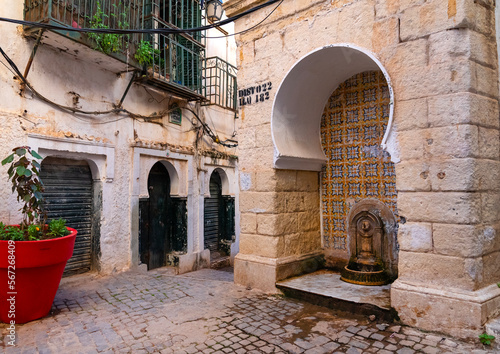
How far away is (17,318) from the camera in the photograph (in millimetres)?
3584

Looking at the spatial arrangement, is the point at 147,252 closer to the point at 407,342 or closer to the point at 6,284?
the point at 6,284

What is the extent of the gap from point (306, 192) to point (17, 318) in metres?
3.93

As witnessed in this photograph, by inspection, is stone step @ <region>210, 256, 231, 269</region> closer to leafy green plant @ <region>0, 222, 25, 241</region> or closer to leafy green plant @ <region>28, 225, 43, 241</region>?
leafy green plant @ <region>28, 225, 43, 241</region>

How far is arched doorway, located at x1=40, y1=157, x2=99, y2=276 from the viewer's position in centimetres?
584

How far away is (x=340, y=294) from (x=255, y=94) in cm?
297

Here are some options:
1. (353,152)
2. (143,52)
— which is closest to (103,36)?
(143,52)

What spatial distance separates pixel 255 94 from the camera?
501 cm

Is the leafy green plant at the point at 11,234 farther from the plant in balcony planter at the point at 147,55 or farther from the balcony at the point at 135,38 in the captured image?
the plant in balcony planter at the point at 147,55

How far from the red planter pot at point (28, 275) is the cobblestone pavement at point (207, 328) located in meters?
0.15

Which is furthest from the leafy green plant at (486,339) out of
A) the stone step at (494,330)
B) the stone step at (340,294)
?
the stone step at (340,294)

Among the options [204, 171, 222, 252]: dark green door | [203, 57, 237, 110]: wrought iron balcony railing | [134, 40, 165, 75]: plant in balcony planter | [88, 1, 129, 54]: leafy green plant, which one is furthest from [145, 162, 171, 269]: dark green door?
[88, 1, 129, 54]: leafy green plant

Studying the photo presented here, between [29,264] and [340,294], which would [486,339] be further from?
[29,264]

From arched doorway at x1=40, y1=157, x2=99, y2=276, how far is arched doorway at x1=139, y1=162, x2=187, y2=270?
1.17 m

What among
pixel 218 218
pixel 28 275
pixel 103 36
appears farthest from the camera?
pixel 218 218
